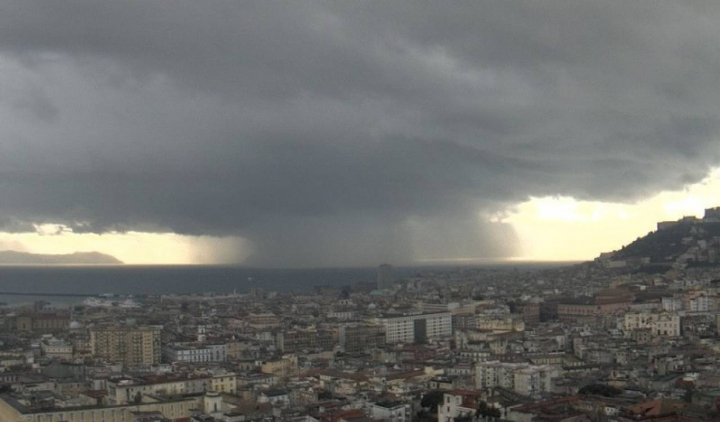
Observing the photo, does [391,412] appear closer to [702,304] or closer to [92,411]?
[92,411]

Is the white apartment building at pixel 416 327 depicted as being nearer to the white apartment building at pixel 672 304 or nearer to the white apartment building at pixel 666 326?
the white apartment building at pixel 666 326

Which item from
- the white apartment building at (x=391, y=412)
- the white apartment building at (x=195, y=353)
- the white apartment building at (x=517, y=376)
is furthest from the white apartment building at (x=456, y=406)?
the white apartment building at (x=195, y=353)

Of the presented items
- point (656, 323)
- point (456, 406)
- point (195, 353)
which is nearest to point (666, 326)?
point (656, 323)

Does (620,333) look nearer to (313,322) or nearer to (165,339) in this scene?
(313,322)

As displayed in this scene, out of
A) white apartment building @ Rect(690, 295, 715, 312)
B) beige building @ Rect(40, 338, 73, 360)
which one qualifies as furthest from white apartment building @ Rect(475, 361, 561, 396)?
white apartment building @ Rect(690, 295, 715, 312)

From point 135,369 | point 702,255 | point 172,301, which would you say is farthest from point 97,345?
point 702,255

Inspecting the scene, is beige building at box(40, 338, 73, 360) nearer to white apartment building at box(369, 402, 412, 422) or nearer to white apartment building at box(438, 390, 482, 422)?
white apartment building at box(369, 402, 412, 422)
